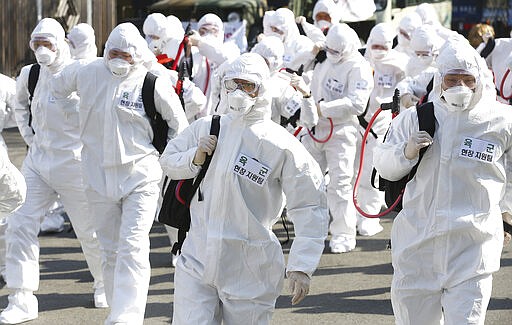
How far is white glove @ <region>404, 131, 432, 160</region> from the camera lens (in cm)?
536

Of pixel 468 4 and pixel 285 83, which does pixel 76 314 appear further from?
pixel 468 4

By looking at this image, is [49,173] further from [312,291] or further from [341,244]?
[341,244]

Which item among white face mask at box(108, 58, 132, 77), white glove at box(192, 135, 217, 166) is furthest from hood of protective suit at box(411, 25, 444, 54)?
white glove at box(192, 135, 217, 166)

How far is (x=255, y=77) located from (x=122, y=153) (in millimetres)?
2070

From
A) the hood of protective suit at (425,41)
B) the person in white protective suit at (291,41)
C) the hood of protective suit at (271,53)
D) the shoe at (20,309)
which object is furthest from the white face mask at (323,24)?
the shoe at (20,309)

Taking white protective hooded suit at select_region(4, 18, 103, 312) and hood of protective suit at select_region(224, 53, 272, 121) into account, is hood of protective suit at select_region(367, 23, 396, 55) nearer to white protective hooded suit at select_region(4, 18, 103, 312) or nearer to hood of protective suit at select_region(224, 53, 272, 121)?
white protective hooded suit at select_region(4, 18, 103, 312)

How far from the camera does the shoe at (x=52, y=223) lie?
11070 mm

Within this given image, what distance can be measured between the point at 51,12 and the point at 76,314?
519 inches

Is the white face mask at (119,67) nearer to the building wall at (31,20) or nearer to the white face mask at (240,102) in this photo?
the white face mask at (240,102)

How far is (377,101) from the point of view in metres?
11.1

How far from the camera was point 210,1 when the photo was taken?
22.2 m

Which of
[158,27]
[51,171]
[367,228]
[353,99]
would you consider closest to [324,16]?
[158,27]

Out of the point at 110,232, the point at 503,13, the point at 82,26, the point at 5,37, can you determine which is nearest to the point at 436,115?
the point at 110,232

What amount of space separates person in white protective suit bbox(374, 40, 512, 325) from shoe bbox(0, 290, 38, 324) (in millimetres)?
3179
